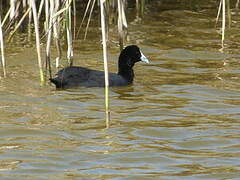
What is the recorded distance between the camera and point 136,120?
7324 millimetres

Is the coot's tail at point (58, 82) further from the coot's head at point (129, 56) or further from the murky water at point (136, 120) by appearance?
the coot's head at point (129, 56)

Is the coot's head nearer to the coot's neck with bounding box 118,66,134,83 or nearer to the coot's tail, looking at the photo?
the coot's neck with bounding box 118,66,134,83

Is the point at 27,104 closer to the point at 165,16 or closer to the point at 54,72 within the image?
the point at 54,72

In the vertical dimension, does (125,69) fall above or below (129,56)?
below

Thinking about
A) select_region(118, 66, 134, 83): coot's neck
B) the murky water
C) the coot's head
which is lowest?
A: the murky water

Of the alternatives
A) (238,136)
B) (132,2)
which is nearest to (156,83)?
(238,136)

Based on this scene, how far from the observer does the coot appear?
28.1 ft

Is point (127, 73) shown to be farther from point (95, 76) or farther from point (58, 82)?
point (58, 82)

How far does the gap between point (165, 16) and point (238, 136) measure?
645 centimetres

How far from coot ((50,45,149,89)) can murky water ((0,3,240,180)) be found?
115 millimetres

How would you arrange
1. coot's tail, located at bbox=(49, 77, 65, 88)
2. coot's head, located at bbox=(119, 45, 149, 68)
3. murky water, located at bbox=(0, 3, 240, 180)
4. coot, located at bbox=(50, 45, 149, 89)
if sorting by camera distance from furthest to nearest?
coot's head, located at bbox=(119, 45, 149, 68), coot, located at bbox=(50, 45, 149, 89), coot's tail, located at bbox=(49, 77, 65, 88), murky water, located at bbox=(0, 3, 240, 180)

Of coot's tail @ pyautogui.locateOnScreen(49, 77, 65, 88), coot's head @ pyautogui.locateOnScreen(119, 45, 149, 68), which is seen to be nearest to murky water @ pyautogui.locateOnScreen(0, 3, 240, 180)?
coot's tail @ pyautogui.locateOnScreen(49, 77, 65, 88)

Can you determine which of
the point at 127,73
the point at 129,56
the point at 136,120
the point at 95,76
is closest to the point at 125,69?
the point at 127,73

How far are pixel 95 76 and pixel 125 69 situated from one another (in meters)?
0.67
